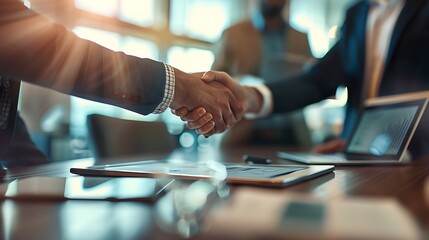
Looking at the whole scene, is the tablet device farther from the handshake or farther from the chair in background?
the chair in background

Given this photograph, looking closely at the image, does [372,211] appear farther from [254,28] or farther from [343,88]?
[254,28]

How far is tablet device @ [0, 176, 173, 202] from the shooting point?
0.46 metres

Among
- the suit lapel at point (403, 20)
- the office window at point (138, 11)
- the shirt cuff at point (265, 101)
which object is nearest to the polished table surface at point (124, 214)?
the suit lapel at point (403, 20)

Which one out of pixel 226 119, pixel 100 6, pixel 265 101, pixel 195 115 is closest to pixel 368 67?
pixel 265 101

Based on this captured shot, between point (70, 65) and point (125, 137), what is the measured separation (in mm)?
916

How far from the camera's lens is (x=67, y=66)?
63cm

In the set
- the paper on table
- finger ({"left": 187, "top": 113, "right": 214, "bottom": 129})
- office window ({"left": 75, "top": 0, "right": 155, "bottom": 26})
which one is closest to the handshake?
finger ({"left": 187, "top": 113, "right": 214, "bottom": 129})

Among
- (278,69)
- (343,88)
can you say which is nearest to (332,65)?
(343,88)

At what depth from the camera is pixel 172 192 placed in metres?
0.49

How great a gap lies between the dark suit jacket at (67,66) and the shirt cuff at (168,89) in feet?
0.04

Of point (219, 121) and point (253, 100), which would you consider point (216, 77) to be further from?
point (253, 100)

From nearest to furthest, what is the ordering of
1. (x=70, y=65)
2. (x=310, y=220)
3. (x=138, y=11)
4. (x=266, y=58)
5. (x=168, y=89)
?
1. (x=310, y=220)
2. (x=70, y=65)
3. (x=168, y=89)
4. (x=266, y=58)
5. (x=138, y=11)

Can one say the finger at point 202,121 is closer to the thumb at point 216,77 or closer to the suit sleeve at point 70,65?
the thumb at point 216,77

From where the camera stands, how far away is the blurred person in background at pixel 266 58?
2090mm
